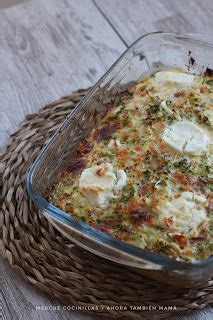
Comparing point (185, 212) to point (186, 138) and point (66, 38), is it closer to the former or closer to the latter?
point (186, 138)

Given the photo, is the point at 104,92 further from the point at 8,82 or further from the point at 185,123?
the point at 8,82

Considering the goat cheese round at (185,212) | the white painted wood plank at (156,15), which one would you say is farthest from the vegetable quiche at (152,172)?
the white painted wood plank at (156,15)

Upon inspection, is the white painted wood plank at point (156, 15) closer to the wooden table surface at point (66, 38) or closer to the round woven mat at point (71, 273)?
the wooden table surface at point (66, 38)

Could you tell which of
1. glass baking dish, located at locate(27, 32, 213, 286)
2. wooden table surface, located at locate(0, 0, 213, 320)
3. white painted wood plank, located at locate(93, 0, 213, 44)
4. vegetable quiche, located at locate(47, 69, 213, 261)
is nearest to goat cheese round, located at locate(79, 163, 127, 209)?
vegetable quiche, located at locate(47, 69, 213, 261)

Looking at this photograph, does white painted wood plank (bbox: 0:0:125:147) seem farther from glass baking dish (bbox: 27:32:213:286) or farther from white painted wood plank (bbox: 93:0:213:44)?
glass baking dish (bbox: 27:32:213:286)

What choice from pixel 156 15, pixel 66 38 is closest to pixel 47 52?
pixel 66 38

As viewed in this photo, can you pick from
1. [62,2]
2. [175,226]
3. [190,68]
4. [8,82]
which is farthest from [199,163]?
[62,2]

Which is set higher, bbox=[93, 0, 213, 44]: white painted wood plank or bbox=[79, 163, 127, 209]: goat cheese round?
bbox=[79, 163, 127, 209]: goat cheese round
